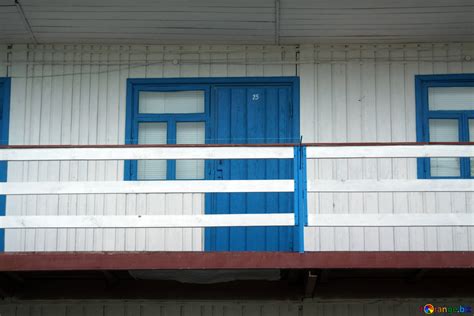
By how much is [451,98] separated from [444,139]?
578 millimetres

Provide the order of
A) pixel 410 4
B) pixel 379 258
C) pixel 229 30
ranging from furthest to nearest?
pixel 229 30 → pixel 410 4 → pixel 379 258

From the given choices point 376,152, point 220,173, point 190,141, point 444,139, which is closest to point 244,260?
point 376,152

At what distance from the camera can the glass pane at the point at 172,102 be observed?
376 inches

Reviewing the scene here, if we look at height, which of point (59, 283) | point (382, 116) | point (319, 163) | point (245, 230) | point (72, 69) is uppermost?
point (72, 69)

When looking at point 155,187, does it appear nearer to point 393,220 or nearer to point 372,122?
point 393,220

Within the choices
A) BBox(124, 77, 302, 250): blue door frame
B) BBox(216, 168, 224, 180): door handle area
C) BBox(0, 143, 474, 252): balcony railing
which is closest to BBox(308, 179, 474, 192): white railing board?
BBox(0, 143, 474, 252): balcony railing

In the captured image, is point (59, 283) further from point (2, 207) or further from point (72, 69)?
point (72, 69)

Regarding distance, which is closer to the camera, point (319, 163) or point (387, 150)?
point (387, 150)

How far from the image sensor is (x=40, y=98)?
955cm

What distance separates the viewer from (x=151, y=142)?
31.2ft

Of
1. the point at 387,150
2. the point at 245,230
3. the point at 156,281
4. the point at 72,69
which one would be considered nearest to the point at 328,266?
the point at 387,150

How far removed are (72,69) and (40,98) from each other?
598 millimetres

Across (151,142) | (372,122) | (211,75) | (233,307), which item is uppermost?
(211,75)

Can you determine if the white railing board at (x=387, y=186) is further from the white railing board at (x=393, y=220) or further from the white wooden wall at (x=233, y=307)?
the white wooden wall at (x=233, y=307)
